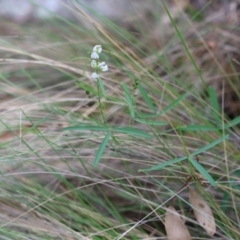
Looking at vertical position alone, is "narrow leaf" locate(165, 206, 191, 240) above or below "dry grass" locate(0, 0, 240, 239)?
below

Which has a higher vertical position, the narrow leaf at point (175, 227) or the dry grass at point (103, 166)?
the dry grass at point (103, 166)

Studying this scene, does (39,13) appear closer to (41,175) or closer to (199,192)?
(41,175)

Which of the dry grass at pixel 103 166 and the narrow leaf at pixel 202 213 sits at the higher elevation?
the dry grass at pixel 103 166

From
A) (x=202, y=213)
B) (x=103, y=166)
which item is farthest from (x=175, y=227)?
(x=103, y=166)

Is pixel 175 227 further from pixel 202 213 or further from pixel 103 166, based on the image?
pixel 103 166

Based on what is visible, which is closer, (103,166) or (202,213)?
(202,213)
